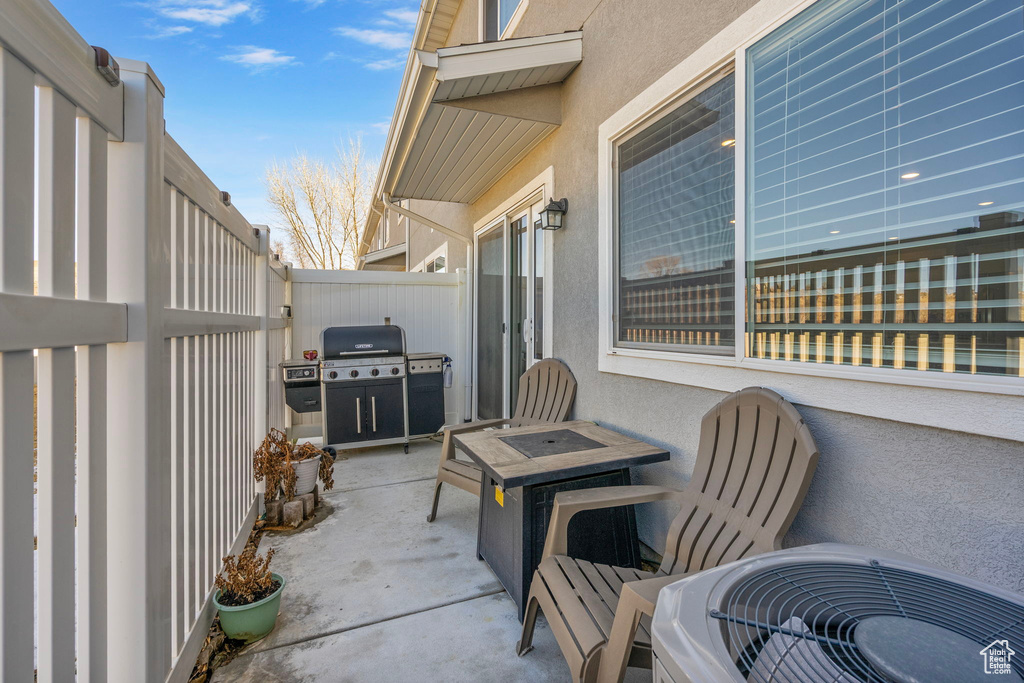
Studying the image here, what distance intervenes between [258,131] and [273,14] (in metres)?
5.69

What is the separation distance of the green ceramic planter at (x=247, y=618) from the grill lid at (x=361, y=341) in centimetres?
274

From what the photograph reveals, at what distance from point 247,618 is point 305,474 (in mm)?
1282

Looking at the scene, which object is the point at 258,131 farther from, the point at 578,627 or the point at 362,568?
the point at 578,627

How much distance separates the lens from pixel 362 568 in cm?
245

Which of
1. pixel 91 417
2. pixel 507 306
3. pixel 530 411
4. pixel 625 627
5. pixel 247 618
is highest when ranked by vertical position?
pixel 507 306

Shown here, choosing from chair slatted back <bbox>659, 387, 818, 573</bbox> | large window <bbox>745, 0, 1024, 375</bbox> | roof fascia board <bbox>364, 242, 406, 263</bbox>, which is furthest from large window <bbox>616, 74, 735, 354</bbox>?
roof fascia board <bbox>364, 242, 406, 263</bbox>

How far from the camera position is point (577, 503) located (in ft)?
5.67

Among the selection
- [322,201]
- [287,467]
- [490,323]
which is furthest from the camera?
[322,201]

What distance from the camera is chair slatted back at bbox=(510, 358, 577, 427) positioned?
3104 mm

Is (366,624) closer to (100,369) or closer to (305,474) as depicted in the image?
(305,474)

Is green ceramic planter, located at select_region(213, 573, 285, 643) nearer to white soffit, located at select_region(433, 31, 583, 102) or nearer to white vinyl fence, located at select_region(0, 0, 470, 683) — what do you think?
white vinyl fence, located at select_region(0, 0, 470, 683)

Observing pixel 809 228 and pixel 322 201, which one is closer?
pixel 809 228

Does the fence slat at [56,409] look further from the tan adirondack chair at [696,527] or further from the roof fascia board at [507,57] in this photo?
the roof fascia board at [507,57]

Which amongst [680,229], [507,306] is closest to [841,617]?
[680,229]
